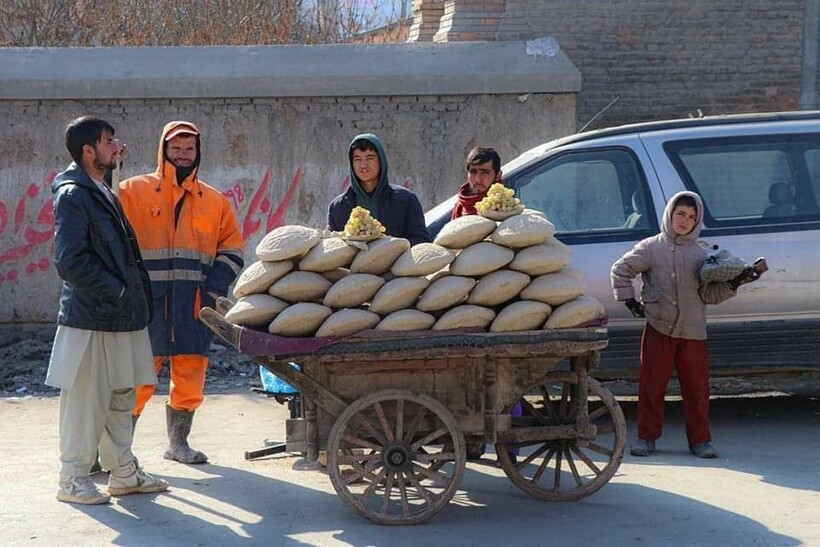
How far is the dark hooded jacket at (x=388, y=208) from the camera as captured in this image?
6418 millimetres

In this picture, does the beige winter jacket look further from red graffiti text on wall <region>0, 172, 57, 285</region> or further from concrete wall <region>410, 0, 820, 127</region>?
red graffiti text on wall <region>0, 172, 57, 285</region>

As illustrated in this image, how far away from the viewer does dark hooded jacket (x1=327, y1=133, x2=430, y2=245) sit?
253 inches

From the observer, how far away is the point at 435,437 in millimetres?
5504

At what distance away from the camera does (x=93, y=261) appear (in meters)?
5.70

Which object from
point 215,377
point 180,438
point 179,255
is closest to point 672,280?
point 179,255

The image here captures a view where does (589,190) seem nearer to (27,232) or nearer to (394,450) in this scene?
(394,450)

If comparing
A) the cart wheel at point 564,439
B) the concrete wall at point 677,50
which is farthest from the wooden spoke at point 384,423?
the concrete wall at point 677,50

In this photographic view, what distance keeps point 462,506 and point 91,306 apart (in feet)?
6.98

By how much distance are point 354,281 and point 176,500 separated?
160 cm

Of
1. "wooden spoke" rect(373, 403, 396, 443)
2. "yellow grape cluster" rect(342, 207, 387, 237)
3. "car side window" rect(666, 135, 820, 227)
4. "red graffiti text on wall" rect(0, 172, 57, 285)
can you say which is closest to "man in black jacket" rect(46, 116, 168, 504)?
"yellow grape cluster" rect(342, 207, 387, 237)

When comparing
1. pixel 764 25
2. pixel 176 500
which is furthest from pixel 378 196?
pixel 764 25

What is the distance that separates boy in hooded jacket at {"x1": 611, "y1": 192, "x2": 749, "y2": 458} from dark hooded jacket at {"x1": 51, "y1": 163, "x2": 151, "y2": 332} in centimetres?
281

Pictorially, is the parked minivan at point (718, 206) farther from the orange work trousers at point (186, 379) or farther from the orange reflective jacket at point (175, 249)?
the orange work trousers at point (186, 379)

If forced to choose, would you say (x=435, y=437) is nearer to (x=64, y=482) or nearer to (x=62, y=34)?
(x=64, y=482)
